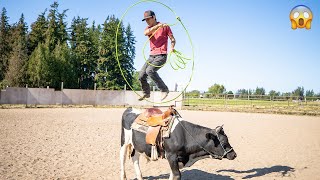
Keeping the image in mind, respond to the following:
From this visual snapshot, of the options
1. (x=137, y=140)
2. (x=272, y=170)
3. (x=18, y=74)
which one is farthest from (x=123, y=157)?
(x=18, y=74)

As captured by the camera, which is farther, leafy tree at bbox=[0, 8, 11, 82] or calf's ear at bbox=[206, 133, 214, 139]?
leafy tree at bbox=[0, 8, 11, 82]

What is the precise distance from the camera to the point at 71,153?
9688 millimetres

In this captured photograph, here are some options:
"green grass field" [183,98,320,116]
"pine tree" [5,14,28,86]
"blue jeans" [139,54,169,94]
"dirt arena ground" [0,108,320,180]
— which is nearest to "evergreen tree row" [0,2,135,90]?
"pine tree" [5,14,28,86]

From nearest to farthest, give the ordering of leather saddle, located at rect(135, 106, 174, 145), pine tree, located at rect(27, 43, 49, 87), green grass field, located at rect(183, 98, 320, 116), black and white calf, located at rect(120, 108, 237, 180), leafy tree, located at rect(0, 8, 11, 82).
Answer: black and white calf, located at rect(120, 108, 237, 180) < leather saddle, located at rect(135, 106, 174, 145) < green grass field, located at rect(183, 98, 320, 116) < pine tree, located at rect(27, 43, 49, 87) < leafy tree, located at rect(0, 8, 11, 82)

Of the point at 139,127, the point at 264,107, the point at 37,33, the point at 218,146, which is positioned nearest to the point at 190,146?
the point at 218,146

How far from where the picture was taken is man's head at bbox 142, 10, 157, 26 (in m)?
5.46

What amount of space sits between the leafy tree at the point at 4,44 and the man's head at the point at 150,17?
195 feet

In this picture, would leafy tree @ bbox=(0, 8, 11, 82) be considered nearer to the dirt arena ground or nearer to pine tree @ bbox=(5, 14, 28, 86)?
pine tree @ bbox=(5, 14, 28, 86)

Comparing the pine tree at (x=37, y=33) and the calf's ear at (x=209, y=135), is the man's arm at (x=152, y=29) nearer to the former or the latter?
the calf's ear at (x=209, y=135)

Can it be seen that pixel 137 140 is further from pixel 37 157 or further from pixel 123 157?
pixel 37 157

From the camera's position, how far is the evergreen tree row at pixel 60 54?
170ft

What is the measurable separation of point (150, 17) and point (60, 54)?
5569 cm

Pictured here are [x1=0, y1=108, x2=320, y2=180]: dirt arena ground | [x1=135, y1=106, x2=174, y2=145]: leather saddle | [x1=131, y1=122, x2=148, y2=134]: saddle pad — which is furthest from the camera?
[x1=0, y1=108, x2=320, y2=180]: dirt arena ground

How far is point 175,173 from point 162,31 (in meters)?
2.79
